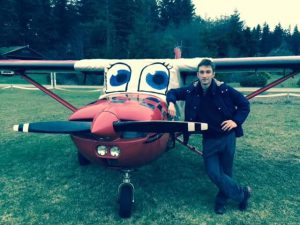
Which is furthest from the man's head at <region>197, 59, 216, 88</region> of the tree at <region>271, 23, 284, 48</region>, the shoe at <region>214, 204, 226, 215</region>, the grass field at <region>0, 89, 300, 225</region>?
the tree at <region>271, 23, 284, 48</region>

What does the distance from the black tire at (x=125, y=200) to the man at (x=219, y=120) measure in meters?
1.09

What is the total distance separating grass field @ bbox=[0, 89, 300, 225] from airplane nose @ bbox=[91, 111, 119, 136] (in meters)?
1.29

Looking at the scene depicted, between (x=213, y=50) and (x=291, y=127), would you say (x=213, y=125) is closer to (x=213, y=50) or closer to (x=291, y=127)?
(x=291, y=127)

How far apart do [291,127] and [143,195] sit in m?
6.41

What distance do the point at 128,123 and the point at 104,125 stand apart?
26 cm

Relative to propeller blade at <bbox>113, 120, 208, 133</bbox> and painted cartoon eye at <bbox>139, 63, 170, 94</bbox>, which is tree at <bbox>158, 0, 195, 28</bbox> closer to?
painted cartoon eye at <bbox>139, 63, 170, 94</bbox>

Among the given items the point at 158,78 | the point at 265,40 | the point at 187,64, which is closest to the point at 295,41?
the point at 265,40

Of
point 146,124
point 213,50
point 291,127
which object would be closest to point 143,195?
point 146,124

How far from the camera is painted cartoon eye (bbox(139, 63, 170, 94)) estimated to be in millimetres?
4871

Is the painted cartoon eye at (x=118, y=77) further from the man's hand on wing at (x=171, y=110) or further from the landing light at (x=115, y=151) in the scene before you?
the landing light at (x=115, y=151)

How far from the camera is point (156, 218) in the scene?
12.4 feet

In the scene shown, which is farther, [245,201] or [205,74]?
[245,201]

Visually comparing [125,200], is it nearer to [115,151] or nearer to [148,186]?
[115,151]

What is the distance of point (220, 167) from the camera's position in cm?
400
